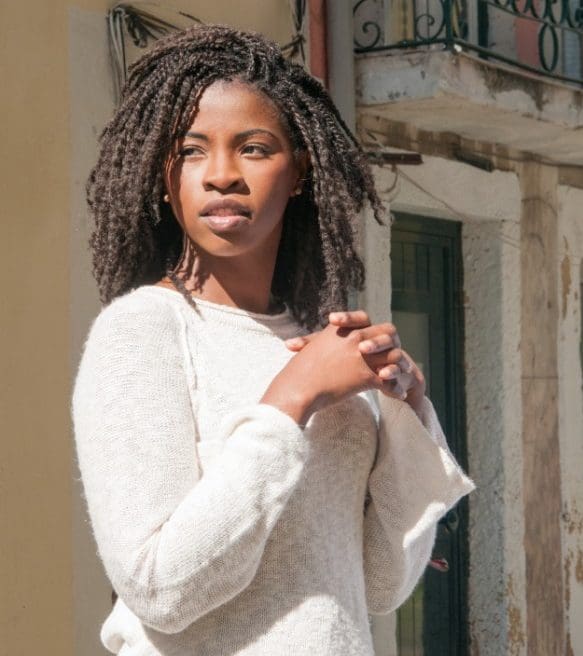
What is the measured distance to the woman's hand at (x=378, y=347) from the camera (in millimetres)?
2143

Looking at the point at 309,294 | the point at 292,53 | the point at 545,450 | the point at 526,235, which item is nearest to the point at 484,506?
the point at 545,450

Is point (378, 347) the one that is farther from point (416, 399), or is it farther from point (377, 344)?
point (416, 399)

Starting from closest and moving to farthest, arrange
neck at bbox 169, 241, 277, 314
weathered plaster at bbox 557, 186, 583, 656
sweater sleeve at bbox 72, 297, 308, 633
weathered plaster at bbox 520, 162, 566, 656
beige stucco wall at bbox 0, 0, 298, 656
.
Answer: sweater sleeve at bbox 72, 297, 308, 633, neck at bbox 169, 241, 277, 314, beige stucco wall at bbox 0, 0, 298, 656, weathered plaster at bbox 520, 162, 566, 656, weathered plaster at bbox 557, 186, 583, 656

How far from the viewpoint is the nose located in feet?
7.31

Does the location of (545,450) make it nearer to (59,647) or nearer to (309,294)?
(59,647)

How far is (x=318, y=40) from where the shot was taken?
6.39 m

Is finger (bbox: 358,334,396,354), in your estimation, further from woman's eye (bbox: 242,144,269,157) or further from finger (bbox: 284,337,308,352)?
woman's eye (bbox: 242,144,269,157)

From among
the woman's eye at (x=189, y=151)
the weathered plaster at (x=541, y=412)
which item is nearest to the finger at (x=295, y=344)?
the woman's eye at (x=189, y=151)

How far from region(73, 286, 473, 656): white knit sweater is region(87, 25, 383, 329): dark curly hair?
0.10 m

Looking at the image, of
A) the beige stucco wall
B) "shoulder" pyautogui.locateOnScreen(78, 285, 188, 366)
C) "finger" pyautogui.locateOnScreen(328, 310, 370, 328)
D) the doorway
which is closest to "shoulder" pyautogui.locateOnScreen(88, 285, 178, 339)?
"shoulder" pyautogui.locateOnScreen(78, 285, 188, 366)

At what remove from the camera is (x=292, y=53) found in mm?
6227

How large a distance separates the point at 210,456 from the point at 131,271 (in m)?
0.37

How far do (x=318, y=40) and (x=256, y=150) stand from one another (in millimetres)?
4218

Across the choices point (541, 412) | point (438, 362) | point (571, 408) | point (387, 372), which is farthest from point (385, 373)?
point (571, 408)
